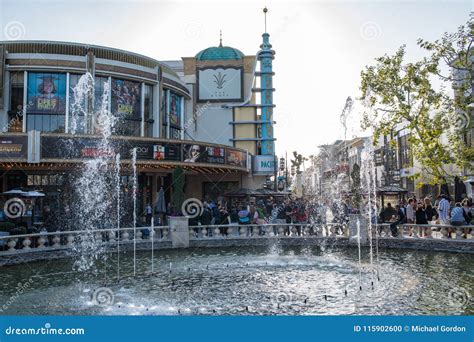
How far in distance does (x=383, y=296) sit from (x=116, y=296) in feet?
19.5

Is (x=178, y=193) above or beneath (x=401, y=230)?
above

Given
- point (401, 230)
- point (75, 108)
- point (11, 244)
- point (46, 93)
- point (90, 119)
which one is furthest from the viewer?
point (75, 108)

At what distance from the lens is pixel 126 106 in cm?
3102

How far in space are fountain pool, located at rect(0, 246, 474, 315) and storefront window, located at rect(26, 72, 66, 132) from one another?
17.4 meters

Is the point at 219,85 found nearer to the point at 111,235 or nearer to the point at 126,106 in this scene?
the point at 126,106

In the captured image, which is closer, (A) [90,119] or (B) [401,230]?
(B) [401,230]

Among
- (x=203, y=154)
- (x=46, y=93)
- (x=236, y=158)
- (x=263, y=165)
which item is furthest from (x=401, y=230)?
(x=46, y=93)

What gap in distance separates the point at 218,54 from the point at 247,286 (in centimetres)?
3654

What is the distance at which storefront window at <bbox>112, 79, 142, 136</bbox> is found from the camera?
1203 inches

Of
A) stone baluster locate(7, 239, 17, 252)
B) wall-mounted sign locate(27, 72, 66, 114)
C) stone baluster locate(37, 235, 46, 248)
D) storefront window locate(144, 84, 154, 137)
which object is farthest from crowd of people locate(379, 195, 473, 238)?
wall-mounted sign locate(27, 72, 66, 114)

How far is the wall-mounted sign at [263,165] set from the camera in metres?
38.4

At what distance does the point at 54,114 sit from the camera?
29.0m

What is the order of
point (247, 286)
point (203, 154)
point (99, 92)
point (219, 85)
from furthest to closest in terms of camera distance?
point (219, 85) → point (99, 92) → point (203, 154) → point (247, 286)

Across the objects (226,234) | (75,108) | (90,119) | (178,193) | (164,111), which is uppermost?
(164,111)
